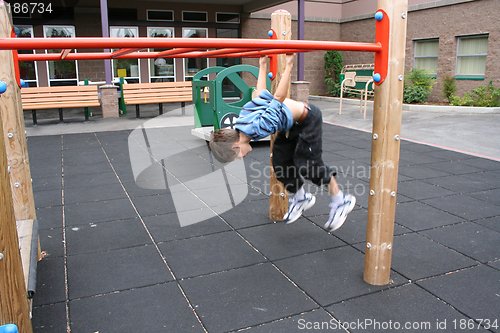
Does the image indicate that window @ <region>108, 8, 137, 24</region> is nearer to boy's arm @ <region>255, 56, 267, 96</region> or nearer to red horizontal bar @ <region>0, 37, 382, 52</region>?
boy's arm @ <region>255, 56, 267, 96</region>

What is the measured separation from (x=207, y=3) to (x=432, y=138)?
10.3 meters

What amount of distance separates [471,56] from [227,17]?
832 centimetres

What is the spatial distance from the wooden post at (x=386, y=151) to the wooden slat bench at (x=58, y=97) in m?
9.51

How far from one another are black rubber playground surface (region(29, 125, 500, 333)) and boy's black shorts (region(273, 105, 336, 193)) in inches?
25.0

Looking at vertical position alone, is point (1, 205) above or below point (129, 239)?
above

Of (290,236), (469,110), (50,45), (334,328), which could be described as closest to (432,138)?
(469,110)

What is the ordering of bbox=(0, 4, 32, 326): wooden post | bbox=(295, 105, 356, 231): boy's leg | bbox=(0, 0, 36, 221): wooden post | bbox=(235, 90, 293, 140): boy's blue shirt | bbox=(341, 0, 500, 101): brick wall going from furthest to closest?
bbox=(341, 0, 500, 101): brick wall → bbox=(295, 105, 356, 231): boy's leg → bbox=(0, 0, 36, 221): wooden post → bbox=(235, 90, 293, 140): boy's blue shirt → bbox=(0, 4, 32, 326): wooden post

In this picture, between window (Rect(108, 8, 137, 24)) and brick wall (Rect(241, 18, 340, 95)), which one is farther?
brick wall (Rect(241, 18, 340, 95))

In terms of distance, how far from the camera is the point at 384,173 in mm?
2730

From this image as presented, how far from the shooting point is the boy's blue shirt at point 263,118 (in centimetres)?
264

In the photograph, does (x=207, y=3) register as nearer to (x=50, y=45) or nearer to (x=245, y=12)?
(x=245, y=12)

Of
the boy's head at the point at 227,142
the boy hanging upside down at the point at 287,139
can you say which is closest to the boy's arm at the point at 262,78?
the boy hanging upside down at the point at 287,139

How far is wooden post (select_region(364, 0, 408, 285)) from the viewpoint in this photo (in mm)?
2576

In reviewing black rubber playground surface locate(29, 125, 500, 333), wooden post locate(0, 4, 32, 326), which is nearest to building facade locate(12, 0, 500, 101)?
black rubber playground surface locate(29, 125, 500, 333)
